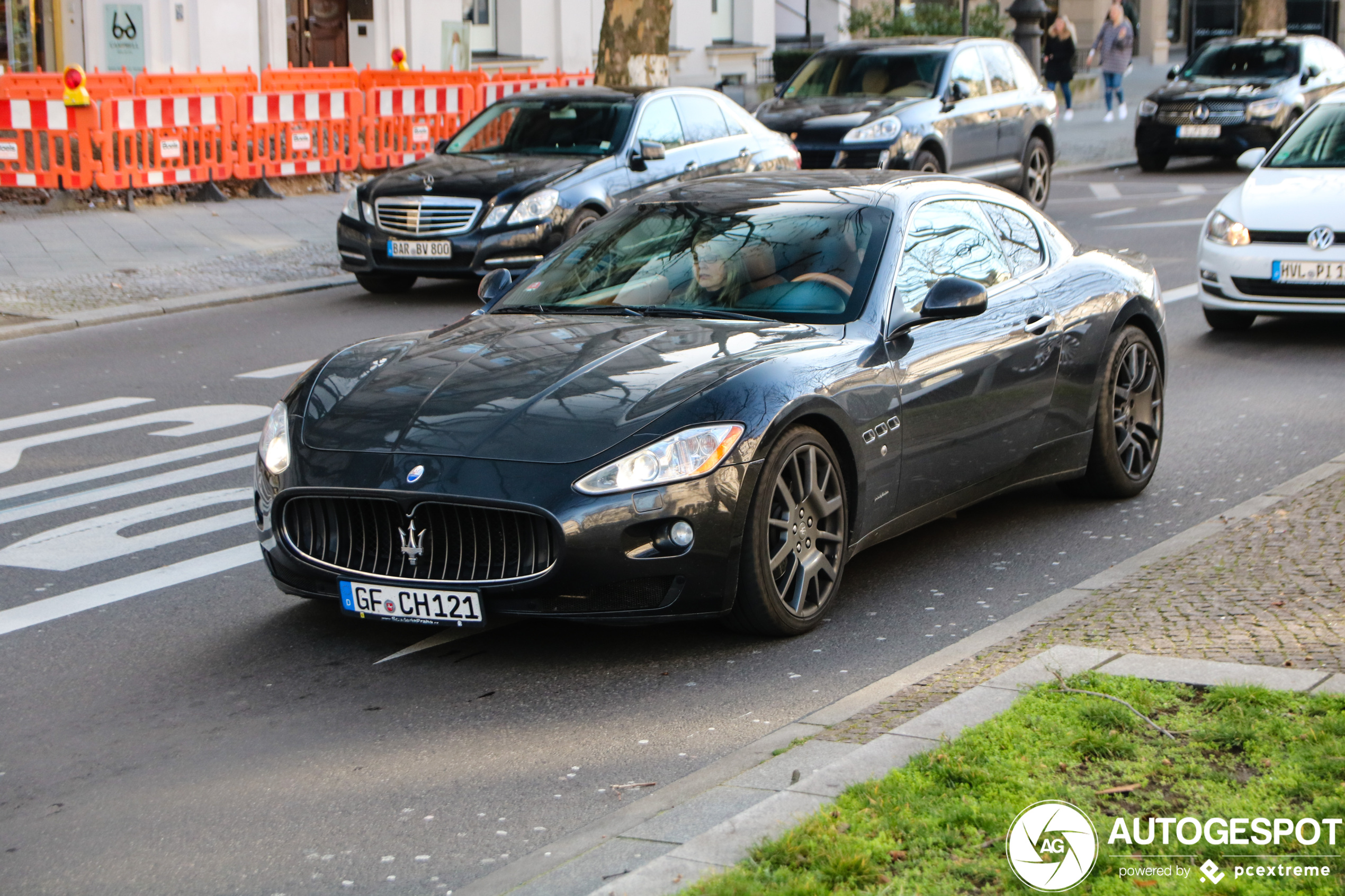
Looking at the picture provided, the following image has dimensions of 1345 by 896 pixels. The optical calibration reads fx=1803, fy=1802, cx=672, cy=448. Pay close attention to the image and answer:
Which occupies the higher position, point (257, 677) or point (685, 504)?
point (685, 504)

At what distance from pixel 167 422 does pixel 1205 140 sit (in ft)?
61.1

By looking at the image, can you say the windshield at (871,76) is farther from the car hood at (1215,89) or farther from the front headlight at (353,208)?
the front headlight at (353,208)

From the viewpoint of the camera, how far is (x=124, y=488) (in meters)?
8.09

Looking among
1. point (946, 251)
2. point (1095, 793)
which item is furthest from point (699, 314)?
point (1095, 793)

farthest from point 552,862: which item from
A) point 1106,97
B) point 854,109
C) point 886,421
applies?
point 1106,97

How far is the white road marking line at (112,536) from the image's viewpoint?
6.89m

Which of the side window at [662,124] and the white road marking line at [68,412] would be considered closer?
the white road marking line at [68,412]

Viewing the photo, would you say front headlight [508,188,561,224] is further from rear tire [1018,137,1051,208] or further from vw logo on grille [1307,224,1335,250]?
rear tire [1018,137,1051,208]

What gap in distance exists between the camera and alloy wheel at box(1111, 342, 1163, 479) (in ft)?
25.3

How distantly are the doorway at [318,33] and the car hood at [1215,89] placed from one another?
41.9 feet

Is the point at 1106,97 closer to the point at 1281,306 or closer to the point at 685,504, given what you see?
the point at 1281,306

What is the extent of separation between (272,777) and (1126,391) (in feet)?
14.5

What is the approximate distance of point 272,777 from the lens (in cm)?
468

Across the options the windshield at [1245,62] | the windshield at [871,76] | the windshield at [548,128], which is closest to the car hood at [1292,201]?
the windshield at [548,128]
